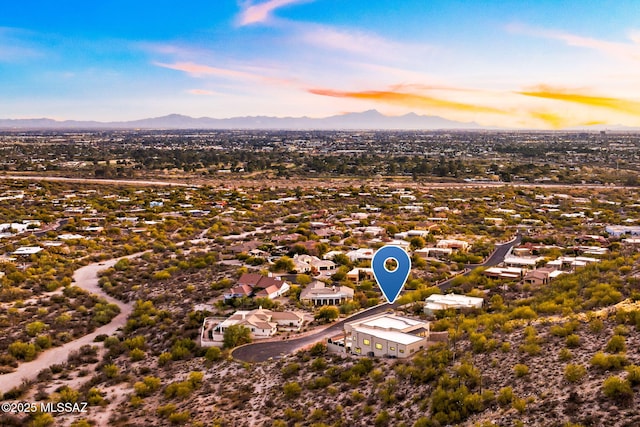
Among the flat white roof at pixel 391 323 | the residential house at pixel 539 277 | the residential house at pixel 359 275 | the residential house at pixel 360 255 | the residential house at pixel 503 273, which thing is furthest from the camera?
the residential house at pixel 360 255

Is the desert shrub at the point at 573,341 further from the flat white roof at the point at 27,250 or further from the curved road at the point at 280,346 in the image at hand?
the flat white roof at the point at 27,250

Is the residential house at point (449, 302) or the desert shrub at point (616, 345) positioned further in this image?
the residential house at point (449, 302)

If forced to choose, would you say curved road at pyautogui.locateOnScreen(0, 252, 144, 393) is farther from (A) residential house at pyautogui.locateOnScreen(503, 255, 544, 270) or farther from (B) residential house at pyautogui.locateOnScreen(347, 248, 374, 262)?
(A) residential house at pyautogui.locateOnScreen(503, 255, 544, 270)

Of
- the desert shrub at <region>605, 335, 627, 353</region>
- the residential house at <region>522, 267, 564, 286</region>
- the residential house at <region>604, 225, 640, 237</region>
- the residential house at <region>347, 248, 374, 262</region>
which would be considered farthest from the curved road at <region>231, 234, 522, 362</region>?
the residential house at <region>604, 225, 640, 237</region>

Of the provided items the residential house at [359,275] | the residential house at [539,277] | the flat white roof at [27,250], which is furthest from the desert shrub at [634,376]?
the flat white roof at [27,250]

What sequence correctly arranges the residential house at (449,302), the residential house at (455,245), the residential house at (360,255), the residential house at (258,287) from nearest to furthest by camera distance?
1. the residential house at (449,302)
2. the residential house at (258,287)
3. the residential house at (360,255)
4. the residential house at (455,245)

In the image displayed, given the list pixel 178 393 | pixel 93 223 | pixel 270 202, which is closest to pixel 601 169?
pixel 270 202

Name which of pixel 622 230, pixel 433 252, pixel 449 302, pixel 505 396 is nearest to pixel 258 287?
pixel 449 302
